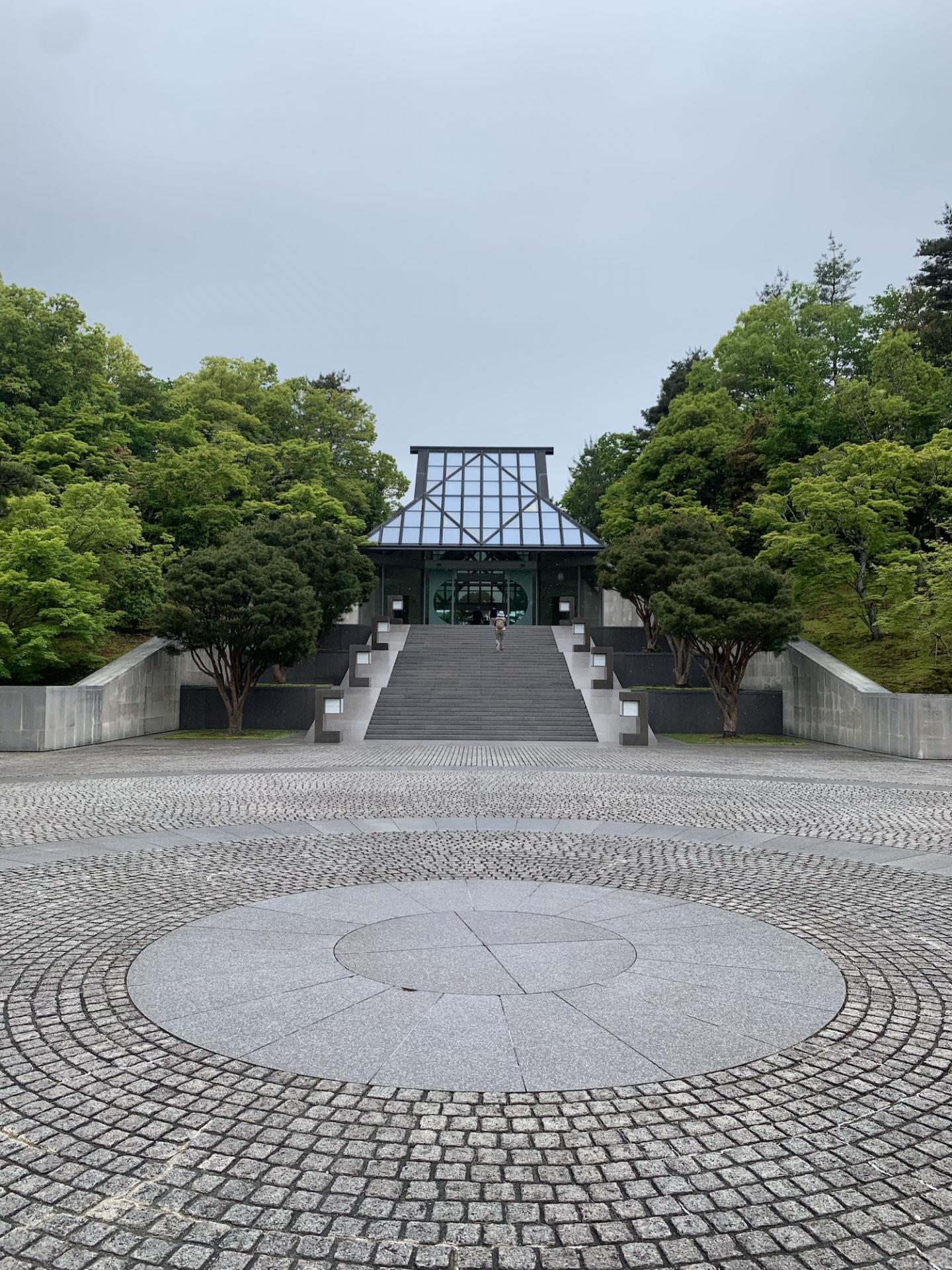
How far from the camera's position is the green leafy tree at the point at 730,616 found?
19.5 metres

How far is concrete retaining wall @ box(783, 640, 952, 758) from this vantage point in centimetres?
1697

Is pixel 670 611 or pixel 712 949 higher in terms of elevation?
pixel 670 611

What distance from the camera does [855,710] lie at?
1914cm

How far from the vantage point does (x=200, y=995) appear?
165 inches

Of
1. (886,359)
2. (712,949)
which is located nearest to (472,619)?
(886,359)

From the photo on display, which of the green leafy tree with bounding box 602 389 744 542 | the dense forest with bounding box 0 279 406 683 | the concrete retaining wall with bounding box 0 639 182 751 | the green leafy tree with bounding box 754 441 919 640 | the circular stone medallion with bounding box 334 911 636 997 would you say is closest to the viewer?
the circular stone medallion with bounding box 334 911 636 997

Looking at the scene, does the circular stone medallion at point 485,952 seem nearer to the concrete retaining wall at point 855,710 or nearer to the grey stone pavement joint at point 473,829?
the grey stone pavement joint at point 473,829

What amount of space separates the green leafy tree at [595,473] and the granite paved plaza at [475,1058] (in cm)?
3573

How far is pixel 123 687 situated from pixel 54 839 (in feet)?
42.5

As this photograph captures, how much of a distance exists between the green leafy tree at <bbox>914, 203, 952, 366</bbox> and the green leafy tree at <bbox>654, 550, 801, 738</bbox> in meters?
18.0

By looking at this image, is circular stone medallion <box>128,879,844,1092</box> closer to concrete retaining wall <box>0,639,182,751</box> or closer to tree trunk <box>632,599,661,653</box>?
concrete retaining wall <box>0,639,182,751</box>

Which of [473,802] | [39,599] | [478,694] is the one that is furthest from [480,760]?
[39,599]

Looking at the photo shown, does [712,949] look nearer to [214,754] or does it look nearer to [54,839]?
[54,839]

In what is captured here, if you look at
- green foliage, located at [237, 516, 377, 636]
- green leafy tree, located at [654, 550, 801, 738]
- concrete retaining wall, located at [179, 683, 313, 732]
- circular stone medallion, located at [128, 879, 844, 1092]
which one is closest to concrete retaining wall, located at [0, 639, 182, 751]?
concrete retaining wall, located at [179, 683, 313, 732]
